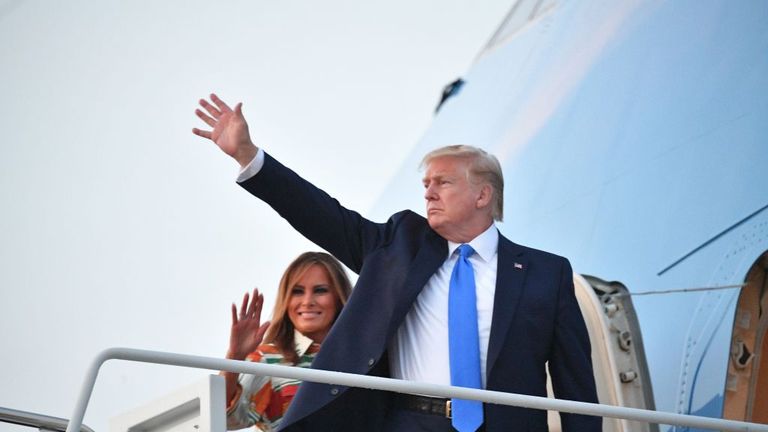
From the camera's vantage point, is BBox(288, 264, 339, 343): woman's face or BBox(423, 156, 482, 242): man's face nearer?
BBox(423, 156, 482, 242): man's face

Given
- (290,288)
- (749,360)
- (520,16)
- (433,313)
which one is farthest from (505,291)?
(520,16)

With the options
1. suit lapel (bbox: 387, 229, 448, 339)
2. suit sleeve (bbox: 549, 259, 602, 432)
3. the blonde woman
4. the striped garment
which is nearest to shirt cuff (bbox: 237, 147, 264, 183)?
the blonde woman

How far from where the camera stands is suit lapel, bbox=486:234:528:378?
4477 millimetres

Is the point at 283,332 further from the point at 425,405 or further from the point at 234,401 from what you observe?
the point at 425,405

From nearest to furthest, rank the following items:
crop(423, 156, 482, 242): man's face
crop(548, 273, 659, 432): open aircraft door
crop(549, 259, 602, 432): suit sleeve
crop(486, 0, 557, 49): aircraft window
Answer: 1. crop(549, 259, 602, 432): suit sleeve
2. crop(423, 156, 482, 242): man's face
3. crop(548, 273, 659, 432): open aircraft door
4. crop(486, 0, 557, 49): aircraft window

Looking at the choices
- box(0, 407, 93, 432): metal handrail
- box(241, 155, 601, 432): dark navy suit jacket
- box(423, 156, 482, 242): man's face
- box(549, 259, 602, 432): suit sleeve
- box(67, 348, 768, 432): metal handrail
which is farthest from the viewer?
box(423, 156, 482, 242): man's face

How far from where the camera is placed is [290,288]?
5328 millimetres

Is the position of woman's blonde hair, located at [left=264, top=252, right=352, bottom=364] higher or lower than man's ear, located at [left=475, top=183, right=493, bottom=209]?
lower

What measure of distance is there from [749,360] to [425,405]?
1.54m

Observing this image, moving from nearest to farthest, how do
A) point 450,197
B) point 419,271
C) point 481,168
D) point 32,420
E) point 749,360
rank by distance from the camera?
point 32,420 → point 419,271 → point 450,197 → point 481,168 → point 749,360

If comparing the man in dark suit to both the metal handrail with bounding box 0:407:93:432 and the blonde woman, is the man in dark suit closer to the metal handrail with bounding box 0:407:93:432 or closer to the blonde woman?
the blonde woman

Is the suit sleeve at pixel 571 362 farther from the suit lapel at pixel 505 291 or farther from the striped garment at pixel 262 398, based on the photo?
the striped garment at pixel 262 398

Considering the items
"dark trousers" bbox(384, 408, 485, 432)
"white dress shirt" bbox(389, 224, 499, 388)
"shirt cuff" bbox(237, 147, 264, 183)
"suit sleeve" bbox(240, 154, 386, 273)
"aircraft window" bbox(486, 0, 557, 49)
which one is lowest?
"dark trousers" bbox(384, 408, 485, 432)

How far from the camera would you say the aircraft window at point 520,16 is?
32.0ft
